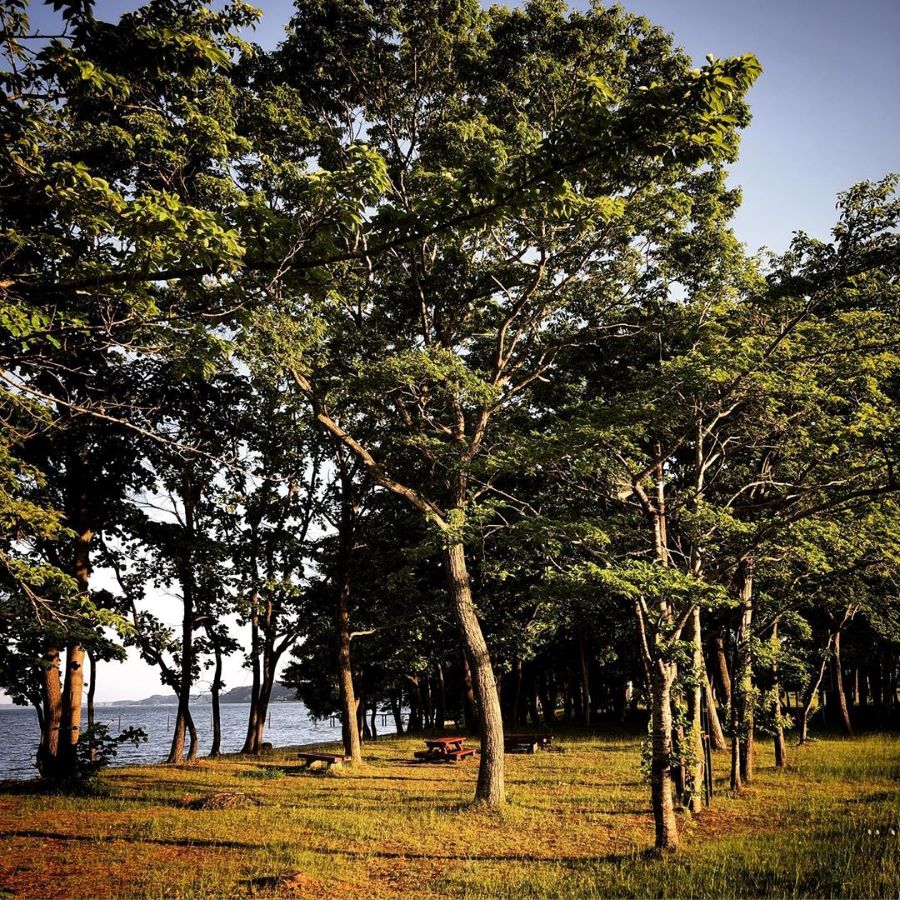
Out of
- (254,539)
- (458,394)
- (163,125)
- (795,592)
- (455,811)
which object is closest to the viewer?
(163,125)

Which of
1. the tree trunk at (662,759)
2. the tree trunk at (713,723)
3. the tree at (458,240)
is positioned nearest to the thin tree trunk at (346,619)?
the tree at (458,240)

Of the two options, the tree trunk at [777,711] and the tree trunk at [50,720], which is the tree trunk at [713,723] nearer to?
the tree trunk at [777,711]

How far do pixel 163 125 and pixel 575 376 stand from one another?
9975 mm

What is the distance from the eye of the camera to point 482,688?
12.8 meters

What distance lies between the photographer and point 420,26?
12133mm

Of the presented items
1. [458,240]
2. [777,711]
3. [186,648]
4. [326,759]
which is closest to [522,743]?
[326,759]

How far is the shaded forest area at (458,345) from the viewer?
4.27m

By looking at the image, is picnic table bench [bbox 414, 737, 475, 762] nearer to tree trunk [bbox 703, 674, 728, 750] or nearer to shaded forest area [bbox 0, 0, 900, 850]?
shaded forest area [bbox 0, 0, 900, 850]

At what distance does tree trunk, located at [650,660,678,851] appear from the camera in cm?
897

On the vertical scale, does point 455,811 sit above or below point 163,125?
below

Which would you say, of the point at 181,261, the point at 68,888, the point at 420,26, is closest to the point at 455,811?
the point at 68,888

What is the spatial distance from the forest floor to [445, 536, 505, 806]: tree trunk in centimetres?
52

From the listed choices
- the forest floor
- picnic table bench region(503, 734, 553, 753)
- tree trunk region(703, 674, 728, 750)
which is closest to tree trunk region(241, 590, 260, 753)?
the forest floor

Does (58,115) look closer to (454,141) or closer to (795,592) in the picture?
(454,141)
